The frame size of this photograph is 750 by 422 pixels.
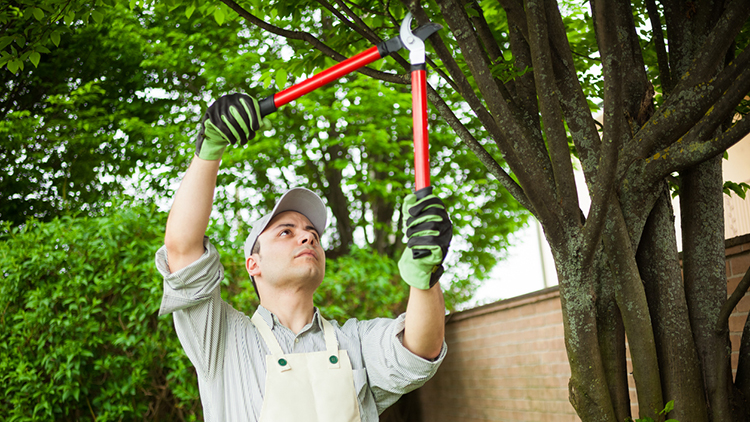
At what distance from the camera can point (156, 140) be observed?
900cm

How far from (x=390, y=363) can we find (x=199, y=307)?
2.03 ft

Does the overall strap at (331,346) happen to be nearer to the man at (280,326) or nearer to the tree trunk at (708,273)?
the man at (280,326)

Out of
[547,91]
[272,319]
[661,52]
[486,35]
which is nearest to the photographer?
[547,91]

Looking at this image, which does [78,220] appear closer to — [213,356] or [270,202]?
[213,356]

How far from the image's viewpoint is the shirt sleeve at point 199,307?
1.79m

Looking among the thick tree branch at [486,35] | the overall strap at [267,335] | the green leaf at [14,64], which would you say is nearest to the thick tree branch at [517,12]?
the thick tree branch at [486,35]

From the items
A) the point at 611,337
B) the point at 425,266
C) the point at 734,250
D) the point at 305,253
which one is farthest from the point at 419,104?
the point at 734,250

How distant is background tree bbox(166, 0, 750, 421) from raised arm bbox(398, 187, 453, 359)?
0.61 meters

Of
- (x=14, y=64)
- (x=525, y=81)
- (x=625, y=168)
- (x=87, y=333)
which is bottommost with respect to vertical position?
(x=87, y=333)

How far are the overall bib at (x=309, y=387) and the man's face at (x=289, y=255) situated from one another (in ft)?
0.74

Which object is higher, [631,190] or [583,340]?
[631,190]

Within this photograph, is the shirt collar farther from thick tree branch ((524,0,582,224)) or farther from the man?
thick tree branch ((524,0,582,224))

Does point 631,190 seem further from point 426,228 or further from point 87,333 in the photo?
point 87,333

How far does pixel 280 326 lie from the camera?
2086 millimetres
